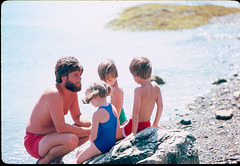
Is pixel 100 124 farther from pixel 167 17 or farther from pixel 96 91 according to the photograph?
pixel 167 17

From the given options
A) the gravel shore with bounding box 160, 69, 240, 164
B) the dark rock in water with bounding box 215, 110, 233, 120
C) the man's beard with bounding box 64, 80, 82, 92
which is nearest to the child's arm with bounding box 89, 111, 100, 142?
the man's beard with bounding box 64, 80, 82, 92

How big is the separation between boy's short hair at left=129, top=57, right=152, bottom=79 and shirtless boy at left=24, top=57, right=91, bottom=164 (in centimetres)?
89

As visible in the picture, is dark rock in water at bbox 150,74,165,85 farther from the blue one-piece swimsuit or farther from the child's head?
the child's head

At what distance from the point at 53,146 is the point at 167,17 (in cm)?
2553

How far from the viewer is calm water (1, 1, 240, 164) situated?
30.4 ft

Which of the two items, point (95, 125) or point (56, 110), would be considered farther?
point (56, 110)

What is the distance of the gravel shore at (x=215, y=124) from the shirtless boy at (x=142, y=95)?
1.23m

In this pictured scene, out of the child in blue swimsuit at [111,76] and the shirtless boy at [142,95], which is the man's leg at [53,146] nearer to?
→ the shirtless boy at [142,95]

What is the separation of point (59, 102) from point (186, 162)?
2.06 m

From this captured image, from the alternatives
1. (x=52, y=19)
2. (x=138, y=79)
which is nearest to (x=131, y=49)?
(x=138, y=79)

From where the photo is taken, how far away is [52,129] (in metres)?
4.66

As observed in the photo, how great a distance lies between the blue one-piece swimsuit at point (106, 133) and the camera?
4.22 metres

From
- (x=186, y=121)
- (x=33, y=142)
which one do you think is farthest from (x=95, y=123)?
(x=186, y=121)

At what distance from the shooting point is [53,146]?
4457 mm
